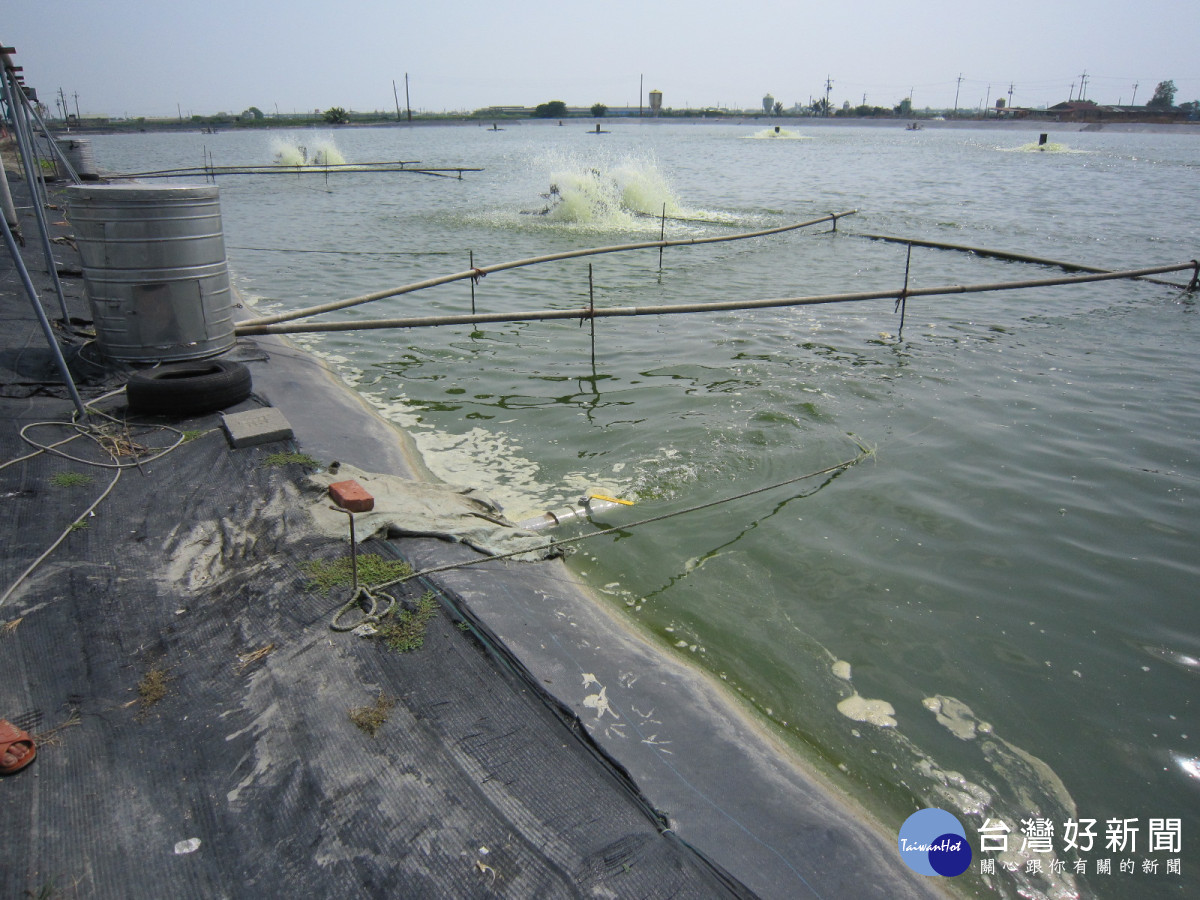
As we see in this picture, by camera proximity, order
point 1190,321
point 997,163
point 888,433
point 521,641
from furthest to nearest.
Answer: point 997,163 → point 1190,321 → point 888,433 → point 521,641

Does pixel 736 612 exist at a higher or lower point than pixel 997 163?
lower

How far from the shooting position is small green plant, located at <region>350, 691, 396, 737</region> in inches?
113

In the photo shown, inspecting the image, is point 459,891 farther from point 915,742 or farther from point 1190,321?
point 1190,321

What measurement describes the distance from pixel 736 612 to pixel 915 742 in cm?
137

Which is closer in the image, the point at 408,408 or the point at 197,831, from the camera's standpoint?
the point at 197,831

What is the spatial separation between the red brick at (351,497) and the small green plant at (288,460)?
63cm

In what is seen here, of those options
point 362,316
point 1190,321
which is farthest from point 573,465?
point 1190,321

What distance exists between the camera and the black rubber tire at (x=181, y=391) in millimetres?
5727

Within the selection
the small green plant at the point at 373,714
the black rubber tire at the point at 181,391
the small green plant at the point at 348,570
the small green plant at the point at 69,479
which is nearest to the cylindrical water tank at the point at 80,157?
the black rubber tire at the point at 181,391

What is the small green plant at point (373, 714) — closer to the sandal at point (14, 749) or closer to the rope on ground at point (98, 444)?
the sandal at point (14, 749)

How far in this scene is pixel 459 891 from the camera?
2275mm

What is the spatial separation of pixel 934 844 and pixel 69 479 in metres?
5.31

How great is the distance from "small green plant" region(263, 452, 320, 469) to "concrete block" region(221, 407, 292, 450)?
0.25m

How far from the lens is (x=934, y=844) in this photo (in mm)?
3234
